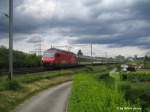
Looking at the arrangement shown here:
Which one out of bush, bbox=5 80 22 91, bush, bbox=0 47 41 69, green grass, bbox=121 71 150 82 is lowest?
green grass, bbox=121 71 150 82

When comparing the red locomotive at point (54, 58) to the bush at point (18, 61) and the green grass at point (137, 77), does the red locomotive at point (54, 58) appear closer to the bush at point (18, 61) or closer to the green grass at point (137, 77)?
the bush at point (18, 61)

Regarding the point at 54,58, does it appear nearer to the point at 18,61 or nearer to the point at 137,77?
the point at 18,61

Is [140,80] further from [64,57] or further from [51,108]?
[51,108]

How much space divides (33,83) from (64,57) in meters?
32.5

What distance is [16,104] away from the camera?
30.2 meters

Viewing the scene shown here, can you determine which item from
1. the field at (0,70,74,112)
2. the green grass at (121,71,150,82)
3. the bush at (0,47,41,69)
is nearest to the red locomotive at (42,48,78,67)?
the bush at (0,47,41,69)

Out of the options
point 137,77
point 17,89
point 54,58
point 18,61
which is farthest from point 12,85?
point 137,77

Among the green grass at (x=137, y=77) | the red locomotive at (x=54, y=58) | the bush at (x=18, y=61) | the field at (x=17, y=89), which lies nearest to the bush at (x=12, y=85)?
the field at (x=17, y=89)

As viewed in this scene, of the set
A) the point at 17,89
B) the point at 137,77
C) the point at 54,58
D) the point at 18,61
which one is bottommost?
the point at 137,77

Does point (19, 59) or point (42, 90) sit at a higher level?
point (19, 59)

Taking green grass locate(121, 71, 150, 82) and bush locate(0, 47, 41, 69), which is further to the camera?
green grass locate(121, 71, 150, 82)

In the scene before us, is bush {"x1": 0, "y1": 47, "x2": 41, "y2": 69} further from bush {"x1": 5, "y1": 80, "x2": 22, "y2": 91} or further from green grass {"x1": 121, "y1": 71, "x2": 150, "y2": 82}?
green grass {"x1": 121, "y1": 71, "x2": 150, "y2": 82}

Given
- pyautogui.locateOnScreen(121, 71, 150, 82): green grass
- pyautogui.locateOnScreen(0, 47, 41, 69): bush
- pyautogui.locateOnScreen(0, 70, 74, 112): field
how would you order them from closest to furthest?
pyautogui.locateOnScreen(0, 70, 74, 112): field
pyautogui.locateOnScreen(0, 47, 41, 69): bush
pyautogui.locateOnScreen(121, 71, 150, 82): green grass

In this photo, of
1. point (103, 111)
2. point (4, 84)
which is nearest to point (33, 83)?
point (4, 84)
